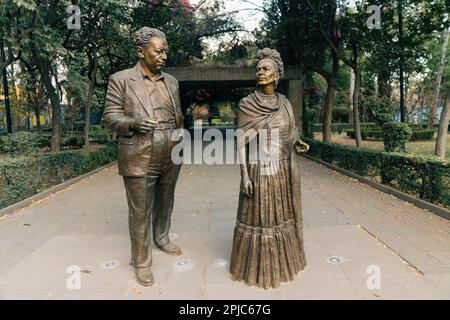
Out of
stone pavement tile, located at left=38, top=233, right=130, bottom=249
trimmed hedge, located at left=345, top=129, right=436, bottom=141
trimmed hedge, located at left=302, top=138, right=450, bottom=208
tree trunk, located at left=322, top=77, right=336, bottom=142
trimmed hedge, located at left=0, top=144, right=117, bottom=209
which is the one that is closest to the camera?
stone pavement tile, located at left=38, top=233, right=130, bottom=249

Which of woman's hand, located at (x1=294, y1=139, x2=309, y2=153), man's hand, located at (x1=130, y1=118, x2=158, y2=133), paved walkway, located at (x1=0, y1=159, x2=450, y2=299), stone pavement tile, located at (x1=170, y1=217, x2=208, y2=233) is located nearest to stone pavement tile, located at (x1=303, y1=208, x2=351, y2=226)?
paved walkway, located at (x1=0, y1=159, x2=450, y2=299)

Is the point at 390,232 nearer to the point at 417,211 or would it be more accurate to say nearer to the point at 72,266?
the point at 417,211

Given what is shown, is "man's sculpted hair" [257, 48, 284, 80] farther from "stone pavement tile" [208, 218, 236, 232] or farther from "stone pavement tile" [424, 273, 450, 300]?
"stone pavement tile" [208, 218, 236, 232]

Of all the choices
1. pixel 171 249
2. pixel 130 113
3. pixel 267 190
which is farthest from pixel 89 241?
pixel 267 190

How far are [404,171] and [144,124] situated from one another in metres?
6.12

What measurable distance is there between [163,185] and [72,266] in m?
1.39

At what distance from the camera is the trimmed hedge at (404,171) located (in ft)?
20.4

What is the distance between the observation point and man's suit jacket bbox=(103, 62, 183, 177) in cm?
337

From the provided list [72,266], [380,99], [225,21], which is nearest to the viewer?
[72,266]

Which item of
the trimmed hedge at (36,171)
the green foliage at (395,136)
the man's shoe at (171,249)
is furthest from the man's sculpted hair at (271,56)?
the green foliage at (395,136)

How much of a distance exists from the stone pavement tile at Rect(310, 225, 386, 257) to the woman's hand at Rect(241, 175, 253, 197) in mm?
1483

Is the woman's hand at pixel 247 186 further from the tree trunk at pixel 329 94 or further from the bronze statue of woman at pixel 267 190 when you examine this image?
the tree trunk at pixel 329 94

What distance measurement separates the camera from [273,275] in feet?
11.0
